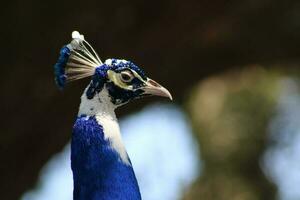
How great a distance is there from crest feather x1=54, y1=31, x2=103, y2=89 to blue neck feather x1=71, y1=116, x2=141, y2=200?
137 millimetres

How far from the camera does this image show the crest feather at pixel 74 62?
242 centimetres

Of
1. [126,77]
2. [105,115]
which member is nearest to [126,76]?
[126,77]

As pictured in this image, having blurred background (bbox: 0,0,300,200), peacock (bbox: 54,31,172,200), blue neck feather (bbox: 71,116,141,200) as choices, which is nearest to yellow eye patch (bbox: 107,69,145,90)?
peacock (bbox: 54,31,172,200)

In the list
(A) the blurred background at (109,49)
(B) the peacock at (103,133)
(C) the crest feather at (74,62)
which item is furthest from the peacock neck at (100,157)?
(A) the blurred background at (109,49)

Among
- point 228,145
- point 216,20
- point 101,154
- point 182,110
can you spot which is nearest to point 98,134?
point 101,154

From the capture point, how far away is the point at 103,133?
7.80ft

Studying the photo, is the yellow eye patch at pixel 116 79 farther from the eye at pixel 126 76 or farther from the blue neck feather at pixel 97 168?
the blue neck feather at pixel 97 168

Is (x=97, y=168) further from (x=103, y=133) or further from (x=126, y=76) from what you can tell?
(x=126, y=76)

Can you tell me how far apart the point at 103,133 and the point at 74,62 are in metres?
0.24

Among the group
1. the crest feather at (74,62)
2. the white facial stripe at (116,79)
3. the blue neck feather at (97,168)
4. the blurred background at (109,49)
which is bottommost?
the blue neck feather at (97,168)

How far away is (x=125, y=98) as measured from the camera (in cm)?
242

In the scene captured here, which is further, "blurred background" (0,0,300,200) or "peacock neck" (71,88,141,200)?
"blurred background" (0,0,300,200)

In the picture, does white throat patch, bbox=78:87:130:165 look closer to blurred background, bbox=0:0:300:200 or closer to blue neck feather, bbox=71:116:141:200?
blue neck feather, bbox=71:116:141:200

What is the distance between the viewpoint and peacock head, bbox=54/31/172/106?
2.39 meters
